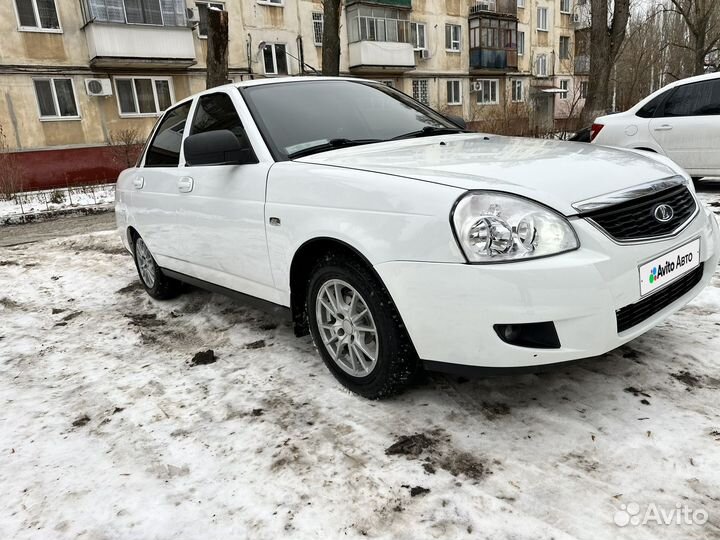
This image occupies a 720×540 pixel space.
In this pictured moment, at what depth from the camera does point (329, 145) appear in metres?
2.93

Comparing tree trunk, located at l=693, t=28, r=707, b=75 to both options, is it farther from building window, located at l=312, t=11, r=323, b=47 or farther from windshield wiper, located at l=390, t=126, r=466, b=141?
windshield wiper, located at l=390, t=126, r=466, b=141

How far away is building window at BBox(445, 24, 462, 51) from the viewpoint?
92.9ft

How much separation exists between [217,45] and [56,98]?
1038 cm

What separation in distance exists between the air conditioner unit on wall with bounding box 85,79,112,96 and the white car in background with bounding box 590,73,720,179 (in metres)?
17.3

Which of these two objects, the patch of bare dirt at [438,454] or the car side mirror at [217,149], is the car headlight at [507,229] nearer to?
the patch of bare dirt at [438,454]

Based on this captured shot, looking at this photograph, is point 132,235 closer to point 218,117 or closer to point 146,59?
point 218,117

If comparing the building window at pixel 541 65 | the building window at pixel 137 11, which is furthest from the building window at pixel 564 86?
the building window at pixel 137 11

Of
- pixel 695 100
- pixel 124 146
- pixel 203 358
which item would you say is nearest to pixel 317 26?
pixel 124 146

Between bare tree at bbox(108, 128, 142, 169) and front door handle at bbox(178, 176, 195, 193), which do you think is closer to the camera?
front door handle at bbox(178, 176, 195, 193)

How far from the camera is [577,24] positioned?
1430 inches

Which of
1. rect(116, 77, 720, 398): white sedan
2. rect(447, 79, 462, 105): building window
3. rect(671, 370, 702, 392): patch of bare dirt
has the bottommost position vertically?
rect(671, 370, 702, 392): patch of bare dirt

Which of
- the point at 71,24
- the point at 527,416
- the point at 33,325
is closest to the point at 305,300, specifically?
the point at 527,416

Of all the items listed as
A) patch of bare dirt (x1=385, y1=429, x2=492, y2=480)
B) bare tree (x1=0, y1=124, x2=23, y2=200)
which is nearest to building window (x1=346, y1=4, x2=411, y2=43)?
bare tree (x1=0, y1=124, x2=23, y2=200)

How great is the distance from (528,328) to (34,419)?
2436 mm
